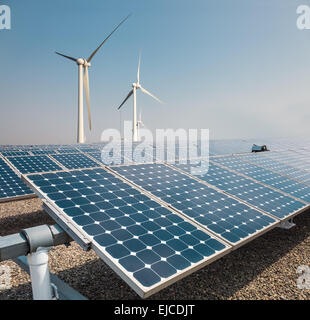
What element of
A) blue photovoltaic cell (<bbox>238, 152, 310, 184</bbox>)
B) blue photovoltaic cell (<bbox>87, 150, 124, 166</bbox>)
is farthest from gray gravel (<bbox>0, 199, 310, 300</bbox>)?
blue photovoltaic cell (<bbox>87, 150, 124, 166</bbox>)

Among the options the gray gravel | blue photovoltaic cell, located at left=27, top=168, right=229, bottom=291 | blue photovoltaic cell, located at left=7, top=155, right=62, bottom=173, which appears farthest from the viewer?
blue photovoltaic cell, located at left=7, top=155, right=62, bottom=173

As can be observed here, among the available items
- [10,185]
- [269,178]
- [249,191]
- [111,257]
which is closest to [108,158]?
[10,185]

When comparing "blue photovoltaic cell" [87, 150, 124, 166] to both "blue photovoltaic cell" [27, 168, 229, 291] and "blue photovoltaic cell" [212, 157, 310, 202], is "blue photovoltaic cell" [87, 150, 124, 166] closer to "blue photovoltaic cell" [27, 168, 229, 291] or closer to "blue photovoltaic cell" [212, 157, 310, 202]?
"blue photovoltaic cell" [212, 157, 310, 202]

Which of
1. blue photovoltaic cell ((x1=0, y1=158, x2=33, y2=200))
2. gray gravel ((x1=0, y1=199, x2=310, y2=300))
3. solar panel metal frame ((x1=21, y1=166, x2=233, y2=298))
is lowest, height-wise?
gray gravel ((x1=0, y1=199, x2=310, y2=300))

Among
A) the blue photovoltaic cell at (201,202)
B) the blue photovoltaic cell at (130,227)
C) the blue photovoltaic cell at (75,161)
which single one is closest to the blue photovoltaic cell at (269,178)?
the blue photovoltaic cell at (201,202)

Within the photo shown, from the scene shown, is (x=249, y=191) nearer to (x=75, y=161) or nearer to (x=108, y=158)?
(x=108, y=158)

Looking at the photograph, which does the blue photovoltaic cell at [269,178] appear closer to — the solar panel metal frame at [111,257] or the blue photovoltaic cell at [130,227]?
the solar panel metal frame at [111,257]
